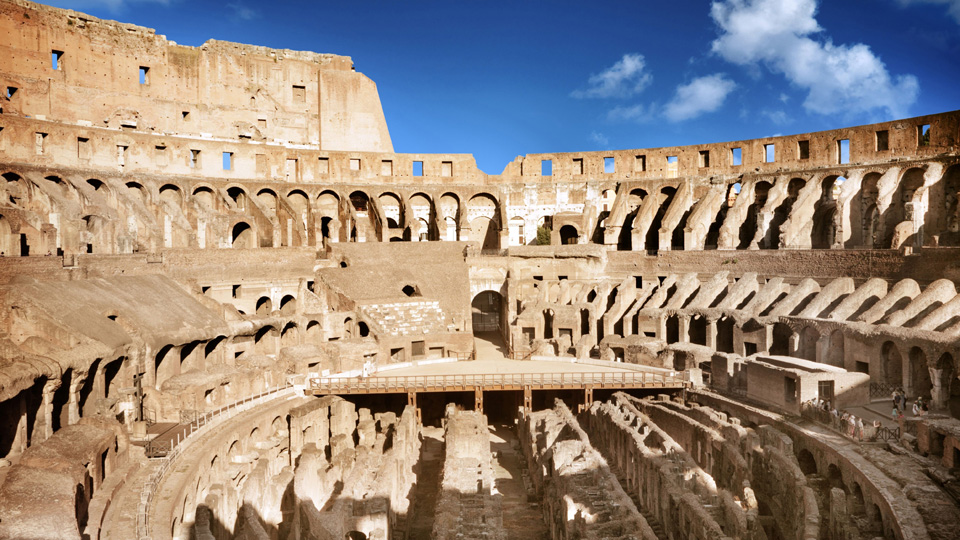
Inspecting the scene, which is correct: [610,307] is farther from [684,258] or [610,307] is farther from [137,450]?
[137,450]

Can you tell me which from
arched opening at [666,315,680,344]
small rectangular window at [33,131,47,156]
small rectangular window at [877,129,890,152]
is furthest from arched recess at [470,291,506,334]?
small rectangular window at [33,131,47,156]

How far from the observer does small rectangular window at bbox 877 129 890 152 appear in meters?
36.2

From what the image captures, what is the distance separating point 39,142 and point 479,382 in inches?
923

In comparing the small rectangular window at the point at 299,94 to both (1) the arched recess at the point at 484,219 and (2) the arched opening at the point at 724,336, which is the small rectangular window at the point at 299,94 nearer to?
(1) the arched recess at the point at 484,219

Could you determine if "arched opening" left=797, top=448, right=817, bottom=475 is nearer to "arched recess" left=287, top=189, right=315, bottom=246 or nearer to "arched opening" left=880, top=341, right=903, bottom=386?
"arched opening" left=880, top=341, right=903, bottom=386

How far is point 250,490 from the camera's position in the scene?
17.9 m

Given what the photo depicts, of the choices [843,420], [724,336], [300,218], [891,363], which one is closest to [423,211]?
[300,218]

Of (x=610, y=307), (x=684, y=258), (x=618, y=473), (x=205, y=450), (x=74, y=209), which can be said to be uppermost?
(x=74, y=209)

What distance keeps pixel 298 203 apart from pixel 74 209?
13.3 meters

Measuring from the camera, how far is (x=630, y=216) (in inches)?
1752

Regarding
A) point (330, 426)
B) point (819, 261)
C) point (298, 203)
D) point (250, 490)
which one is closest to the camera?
point (250, 490)

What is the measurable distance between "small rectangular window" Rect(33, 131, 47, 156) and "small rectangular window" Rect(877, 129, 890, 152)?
39.7m

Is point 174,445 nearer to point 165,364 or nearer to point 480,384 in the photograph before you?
point 165,364

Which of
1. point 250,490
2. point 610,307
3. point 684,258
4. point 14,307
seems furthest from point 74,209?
point 684,258
